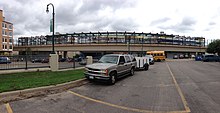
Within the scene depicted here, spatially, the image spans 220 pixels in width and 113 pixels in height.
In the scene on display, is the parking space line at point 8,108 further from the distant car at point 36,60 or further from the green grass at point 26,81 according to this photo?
the distant car at point 36,60

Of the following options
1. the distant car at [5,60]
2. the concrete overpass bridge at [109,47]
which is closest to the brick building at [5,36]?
the concrete overpass bridge at [109,47]

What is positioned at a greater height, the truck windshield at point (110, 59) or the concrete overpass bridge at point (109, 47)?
the concrete overpass bridge at point (109, 47)

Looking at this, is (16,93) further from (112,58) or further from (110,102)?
(112,58)

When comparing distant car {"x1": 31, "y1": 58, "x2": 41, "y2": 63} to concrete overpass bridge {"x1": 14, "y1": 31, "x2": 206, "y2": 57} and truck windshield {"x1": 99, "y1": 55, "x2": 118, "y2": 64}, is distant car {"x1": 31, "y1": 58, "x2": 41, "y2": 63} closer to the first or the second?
truck windshield {"x1": 99, "y1": 55, "x2": 118, "y2": 64}

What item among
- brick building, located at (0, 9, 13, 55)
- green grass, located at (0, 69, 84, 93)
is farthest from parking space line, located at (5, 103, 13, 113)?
brick building, located at (0, 9, 13, 55)

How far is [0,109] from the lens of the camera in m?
5.41

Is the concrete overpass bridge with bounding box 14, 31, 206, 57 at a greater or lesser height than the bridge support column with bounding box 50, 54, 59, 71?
greater

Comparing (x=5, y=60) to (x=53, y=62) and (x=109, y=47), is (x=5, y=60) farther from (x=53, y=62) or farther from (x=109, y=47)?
(x=109, y=47)

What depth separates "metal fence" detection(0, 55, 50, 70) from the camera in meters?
12.3

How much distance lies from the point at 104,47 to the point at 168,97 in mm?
41764

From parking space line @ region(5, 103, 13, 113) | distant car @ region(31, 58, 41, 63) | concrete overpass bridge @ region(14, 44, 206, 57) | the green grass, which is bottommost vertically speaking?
parking space line @ region(5, 103, 13, 113)

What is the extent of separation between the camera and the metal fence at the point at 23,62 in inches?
486

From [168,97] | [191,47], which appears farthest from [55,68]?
[191,47]

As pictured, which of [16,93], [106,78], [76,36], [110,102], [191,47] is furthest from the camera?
[191,47]
